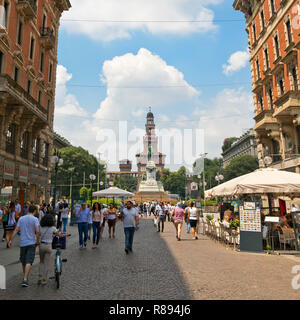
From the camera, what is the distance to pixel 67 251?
34.8ft

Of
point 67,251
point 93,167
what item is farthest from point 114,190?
point 93,167

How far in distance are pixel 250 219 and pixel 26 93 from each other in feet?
58.8

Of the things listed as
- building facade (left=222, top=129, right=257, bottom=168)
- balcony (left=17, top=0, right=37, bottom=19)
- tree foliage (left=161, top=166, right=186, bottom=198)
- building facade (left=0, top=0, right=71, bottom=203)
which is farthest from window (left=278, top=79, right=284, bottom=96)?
tree foliage (left=161, top=166, right=186, bottom=198)

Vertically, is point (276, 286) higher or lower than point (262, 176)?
lower

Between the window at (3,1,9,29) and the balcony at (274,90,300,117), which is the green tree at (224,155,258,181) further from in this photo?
the window at (3,1,9,29)

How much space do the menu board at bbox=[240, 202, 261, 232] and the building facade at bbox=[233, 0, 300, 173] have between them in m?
11.6

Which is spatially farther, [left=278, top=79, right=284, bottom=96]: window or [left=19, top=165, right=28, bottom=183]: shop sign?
[left=278, top=79, right=284, bottom=96]: window

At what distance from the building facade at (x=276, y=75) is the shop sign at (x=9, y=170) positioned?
817 inches

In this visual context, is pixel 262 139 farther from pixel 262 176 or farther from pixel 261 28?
pixel 262 176

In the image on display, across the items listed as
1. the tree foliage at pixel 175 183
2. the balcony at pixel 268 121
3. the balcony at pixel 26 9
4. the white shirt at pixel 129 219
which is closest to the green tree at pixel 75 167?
the balcony at pixel 26 9

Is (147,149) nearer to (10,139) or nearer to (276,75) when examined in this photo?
(276,75)

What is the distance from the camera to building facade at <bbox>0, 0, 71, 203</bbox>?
18.5 m

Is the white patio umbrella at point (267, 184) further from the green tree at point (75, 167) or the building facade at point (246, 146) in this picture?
the building facade at point (246, 146)
